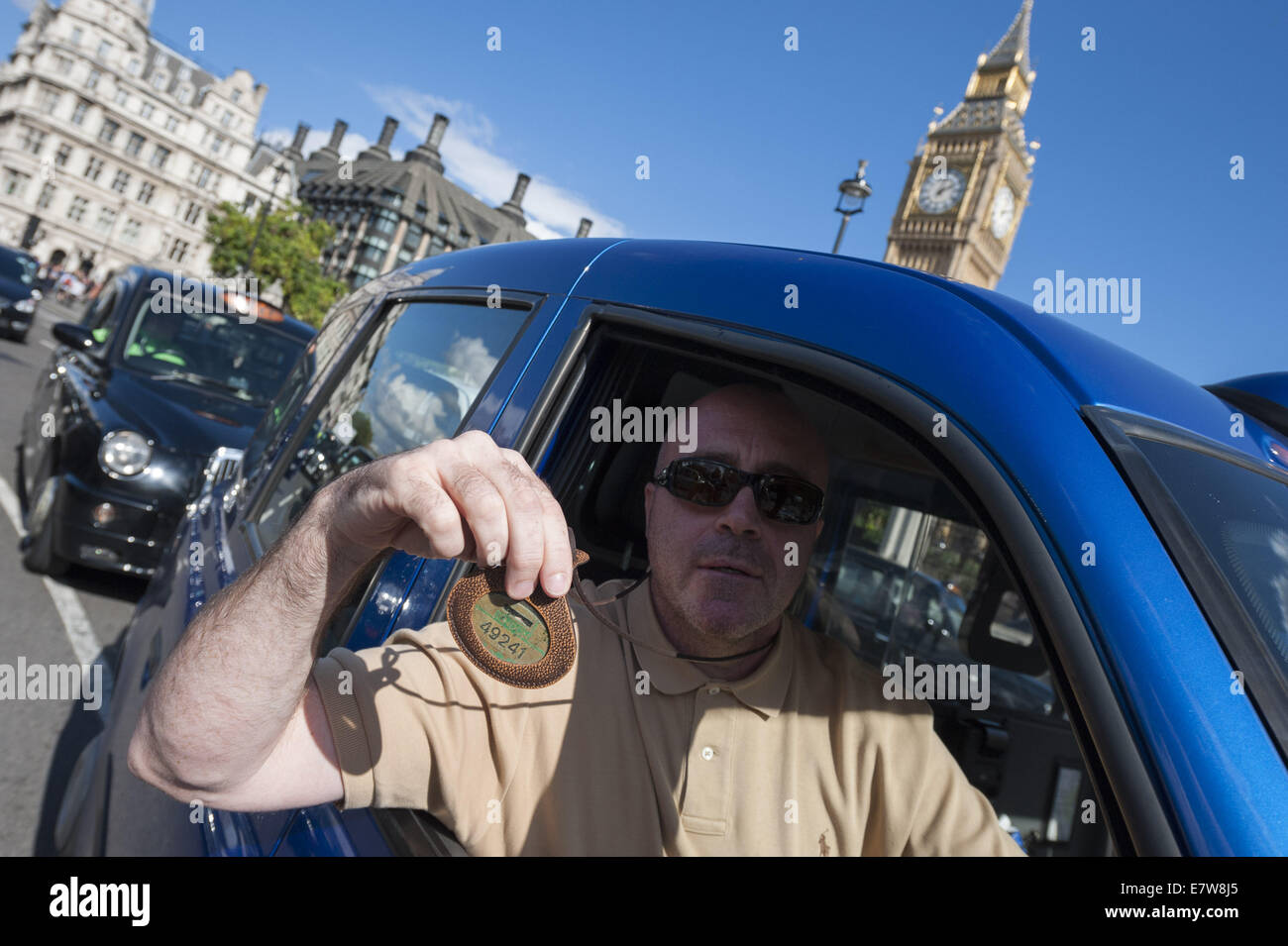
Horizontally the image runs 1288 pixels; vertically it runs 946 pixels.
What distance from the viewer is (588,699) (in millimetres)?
1444

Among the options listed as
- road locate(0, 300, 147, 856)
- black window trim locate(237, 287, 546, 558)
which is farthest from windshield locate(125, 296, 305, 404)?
black window trim locate(237, 287, 546, 558)

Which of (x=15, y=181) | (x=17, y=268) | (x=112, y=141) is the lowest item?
(x=17, y=268)

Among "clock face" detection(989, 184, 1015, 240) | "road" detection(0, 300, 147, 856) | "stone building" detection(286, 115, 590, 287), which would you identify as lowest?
"road" detection(0, 300, 147, 856)

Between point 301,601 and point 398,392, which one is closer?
point 301,601

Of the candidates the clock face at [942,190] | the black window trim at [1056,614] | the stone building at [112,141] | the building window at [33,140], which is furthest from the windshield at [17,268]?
the clock face at [942,190]

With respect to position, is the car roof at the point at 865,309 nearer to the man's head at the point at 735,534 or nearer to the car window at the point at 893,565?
the car window at the point at 893,565

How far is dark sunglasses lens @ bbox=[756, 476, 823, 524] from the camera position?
5.44 ft

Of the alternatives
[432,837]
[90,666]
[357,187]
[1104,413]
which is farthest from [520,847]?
[357,187]

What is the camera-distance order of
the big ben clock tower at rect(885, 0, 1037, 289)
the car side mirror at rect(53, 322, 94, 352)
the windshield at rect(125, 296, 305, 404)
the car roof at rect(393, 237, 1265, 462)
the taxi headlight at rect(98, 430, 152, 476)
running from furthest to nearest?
the big ben clock tower at rect(885, 0, 1037, 289)
the windshield at rect(125, 296, 305, 404)
the car side mirror at rect(53, 322, 94, 352)
the taxi headlight at rect(98, 430, 152, 476)
the car roof at rect(393, 237, 1265, 462)

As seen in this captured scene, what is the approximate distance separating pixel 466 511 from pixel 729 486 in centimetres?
77

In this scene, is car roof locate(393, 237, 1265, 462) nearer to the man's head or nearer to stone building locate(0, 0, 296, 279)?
the man's head

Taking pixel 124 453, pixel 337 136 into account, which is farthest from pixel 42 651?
pixel 337 136

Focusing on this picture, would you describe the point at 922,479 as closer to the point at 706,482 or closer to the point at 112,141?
the point at 706,482
